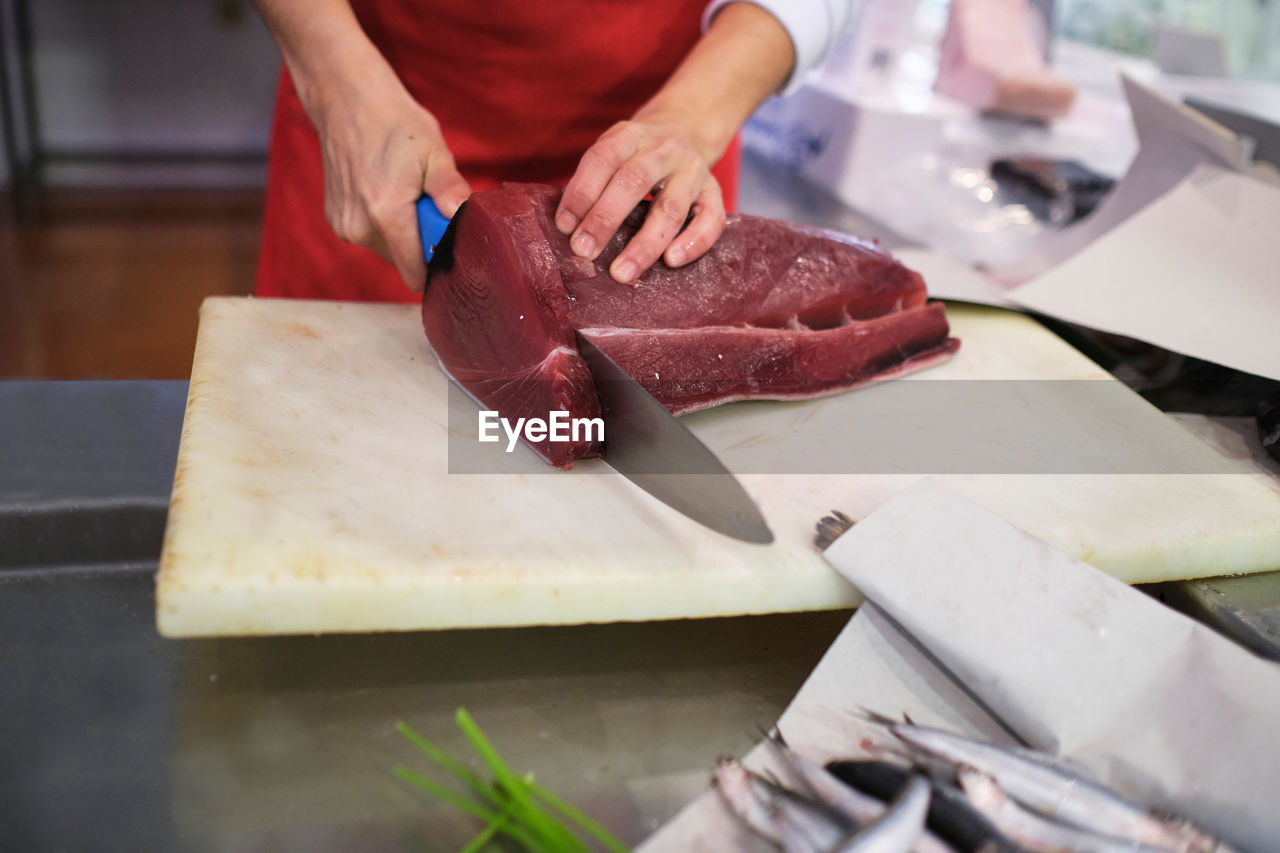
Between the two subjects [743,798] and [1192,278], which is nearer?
[743,798]

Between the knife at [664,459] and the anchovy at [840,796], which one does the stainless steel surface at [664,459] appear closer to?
the knife at [664,459]

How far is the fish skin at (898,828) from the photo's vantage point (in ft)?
2.58

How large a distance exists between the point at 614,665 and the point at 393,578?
319 millimetres

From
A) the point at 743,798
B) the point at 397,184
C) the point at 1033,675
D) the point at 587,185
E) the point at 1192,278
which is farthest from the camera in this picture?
the point at 1192,278

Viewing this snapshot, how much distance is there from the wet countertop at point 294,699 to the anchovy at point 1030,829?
32 centimetres

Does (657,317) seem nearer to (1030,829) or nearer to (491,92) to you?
(491,92)

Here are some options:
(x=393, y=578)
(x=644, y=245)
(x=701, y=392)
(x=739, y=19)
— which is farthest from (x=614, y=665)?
(x=739, y=19)

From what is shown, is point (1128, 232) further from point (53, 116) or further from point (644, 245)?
point (53, 116)

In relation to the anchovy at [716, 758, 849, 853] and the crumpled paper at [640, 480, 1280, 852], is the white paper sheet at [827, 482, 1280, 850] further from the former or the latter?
the anchovy at [716, 758, 849, 853]

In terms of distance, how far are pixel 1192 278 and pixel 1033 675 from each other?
143cm

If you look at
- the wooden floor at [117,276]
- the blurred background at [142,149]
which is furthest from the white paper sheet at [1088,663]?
the blurred background at [142,149]

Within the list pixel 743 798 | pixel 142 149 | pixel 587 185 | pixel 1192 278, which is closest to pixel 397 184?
pixel 587 185

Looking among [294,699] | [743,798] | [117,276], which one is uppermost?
[743,798]

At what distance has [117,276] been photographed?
19.1ft
